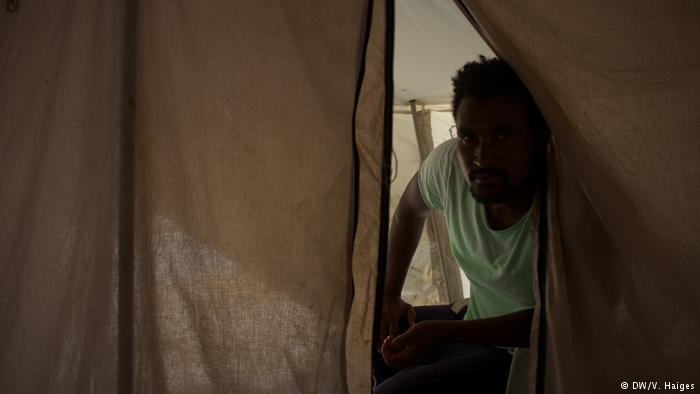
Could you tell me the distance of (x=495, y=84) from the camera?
1300 millimetres

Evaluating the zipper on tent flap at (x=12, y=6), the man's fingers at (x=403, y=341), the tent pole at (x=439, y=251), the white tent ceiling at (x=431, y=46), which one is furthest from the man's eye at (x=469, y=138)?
the tent pole at (x=439, y=251)

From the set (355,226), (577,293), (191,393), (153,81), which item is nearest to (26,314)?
(191,393)

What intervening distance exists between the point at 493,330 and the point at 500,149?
39 cm

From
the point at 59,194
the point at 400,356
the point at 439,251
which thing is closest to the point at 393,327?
the point at 400,356

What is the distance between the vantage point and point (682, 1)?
0.96 meters

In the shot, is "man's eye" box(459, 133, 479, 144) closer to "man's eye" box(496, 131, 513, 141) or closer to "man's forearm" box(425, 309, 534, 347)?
"man's eye" box(496, 131, 513, 141)

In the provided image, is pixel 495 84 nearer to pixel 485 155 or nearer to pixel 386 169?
pixel 485 155

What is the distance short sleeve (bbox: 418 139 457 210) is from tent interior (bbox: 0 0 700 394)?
1.64 feet

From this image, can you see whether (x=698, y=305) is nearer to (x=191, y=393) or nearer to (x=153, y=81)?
(x=191, y=393)

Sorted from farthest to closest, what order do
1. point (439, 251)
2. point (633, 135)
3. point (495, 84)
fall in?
1. point (439, 251)
2. point (495, 84)
3. point (633, 135)

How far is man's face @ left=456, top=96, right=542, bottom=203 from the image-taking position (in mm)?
1254

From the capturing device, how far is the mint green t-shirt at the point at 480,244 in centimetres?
126

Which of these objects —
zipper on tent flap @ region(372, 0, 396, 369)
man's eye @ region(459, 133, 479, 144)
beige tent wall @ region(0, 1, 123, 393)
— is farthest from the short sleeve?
beige tent wall @ region(0, 1, 123, 393)

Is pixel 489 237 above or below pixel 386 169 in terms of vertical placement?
below
